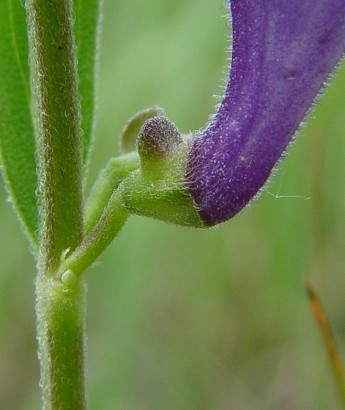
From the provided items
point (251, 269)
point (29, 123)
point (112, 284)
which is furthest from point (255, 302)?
point (29, 123)

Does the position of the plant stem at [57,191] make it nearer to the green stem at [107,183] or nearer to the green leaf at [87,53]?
the green stem at [107,183]

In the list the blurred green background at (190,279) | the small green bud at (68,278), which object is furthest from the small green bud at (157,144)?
the blurred green background at (190,279)

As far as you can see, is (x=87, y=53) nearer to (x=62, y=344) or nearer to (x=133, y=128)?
(x=133, y=128)

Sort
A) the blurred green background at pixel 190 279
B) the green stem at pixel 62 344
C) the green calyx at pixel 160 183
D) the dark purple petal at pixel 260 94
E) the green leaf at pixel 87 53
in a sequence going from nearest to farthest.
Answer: the dark purple petal at pixel 260 94 < the green calyx at pixel 160 183 < the green stem at pixel 62 344 < the green leaf at pixel 87 53 < the blurred green background at pixel 190 279

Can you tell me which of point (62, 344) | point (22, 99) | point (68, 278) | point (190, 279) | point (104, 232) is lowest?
point (190, 279)

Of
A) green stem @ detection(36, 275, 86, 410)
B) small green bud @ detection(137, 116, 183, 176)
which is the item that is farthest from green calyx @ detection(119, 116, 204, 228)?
green stem @ detection(36, 275, 86, 410)

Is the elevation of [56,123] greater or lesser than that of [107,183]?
greater

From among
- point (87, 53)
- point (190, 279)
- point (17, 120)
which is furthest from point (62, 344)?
point (190, 279)
